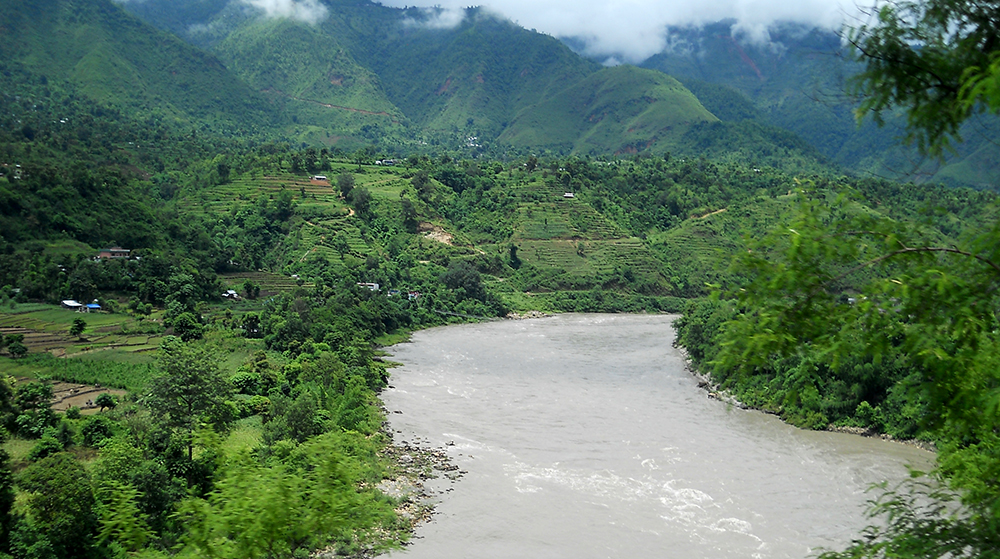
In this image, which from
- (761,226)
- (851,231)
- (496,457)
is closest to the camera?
(851,231)

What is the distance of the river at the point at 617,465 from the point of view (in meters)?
17.6

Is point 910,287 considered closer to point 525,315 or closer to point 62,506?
point 62,506

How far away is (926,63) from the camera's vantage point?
13.5 ft

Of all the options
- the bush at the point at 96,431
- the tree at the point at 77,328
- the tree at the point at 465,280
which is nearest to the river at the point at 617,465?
the bush at the point at 96,431

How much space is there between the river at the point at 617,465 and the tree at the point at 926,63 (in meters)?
11.7

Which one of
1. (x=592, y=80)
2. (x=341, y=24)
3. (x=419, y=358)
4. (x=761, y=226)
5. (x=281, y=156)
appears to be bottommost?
(x=419, y=358)

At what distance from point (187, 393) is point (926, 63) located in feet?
58.6

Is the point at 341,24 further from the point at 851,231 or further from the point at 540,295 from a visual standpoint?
the point at 851,231

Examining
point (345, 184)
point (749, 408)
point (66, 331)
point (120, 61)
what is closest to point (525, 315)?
point (345, 184)

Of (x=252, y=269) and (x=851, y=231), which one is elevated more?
(x=851, y=231)

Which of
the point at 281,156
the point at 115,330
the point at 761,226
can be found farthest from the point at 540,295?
the point at 115,330

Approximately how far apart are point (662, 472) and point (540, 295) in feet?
135

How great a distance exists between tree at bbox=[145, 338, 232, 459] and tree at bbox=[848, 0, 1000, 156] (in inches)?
655

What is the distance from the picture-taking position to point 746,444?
83.4 feet
